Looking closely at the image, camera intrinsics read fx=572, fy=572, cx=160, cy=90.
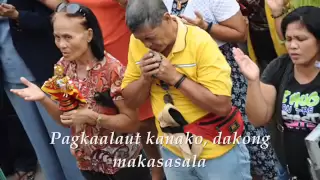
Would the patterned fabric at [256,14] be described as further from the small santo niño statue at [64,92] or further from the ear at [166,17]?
the small santo niño statue at [64,92]

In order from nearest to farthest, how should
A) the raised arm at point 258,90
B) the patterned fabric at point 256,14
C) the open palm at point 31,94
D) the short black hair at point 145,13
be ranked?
the short black hair at point 145,13 < the raised arm at point 258,90 < the open palm at point 31,94 < the patterned fabric at point 256,14

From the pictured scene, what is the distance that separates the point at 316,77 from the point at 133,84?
852 mm

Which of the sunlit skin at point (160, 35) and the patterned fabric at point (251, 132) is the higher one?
the sunlit skin at point (160, 35)

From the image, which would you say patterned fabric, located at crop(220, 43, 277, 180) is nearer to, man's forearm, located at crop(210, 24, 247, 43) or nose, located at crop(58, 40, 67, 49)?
man's forearm, located at crop(210, 24, 247, 43)

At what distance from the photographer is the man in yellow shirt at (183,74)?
8.02ft

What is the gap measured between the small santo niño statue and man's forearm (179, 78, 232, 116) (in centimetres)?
53

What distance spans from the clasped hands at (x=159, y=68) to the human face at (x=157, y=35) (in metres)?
0.04

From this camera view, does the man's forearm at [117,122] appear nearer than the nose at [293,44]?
No

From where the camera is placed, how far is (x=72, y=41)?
9.36 feet

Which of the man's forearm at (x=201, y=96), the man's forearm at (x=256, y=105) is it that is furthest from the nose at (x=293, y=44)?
the man's forearm at (x=201, y=96)

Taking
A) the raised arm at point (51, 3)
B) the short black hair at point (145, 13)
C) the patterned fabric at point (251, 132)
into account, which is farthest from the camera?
the raised arm at point (51, 3)

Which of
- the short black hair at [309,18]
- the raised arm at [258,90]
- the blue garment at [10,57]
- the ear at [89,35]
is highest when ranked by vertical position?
the short black hair at [309,18]

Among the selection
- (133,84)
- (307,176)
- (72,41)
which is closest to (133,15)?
(133,84)

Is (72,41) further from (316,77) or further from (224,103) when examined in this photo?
(316,77)
